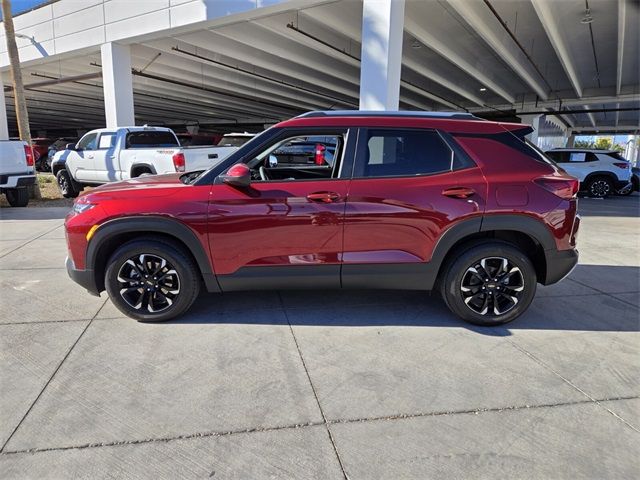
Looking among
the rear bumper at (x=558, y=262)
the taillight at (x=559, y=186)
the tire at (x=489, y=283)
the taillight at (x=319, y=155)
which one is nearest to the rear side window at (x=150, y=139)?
the taillight at (x=319, y=155)

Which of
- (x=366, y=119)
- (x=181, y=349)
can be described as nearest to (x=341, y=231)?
(x=366, y=119)

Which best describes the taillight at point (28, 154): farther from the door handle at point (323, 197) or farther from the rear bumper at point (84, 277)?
the door handle at point (323, 197)

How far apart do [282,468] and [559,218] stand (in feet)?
9.72

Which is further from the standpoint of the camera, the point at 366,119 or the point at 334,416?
the point at 366,119

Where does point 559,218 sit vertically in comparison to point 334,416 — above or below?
above

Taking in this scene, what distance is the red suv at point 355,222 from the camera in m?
3.54

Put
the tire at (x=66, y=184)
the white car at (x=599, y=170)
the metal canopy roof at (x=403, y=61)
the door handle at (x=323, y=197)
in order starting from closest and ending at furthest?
the door handle at (x=323, y=197)
the metal canopy roof at (x=403, y=61)
the tire at (x=66, y=184)
the white car at (x=599, y=170)

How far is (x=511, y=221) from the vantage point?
359 centimetres

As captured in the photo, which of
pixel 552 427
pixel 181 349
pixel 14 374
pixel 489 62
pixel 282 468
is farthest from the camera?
pixel 489 62

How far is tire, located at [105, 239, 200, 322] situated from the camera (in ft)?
11.9

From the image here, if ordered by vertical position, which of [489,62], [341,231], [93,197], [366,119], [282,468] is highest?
[489,62]

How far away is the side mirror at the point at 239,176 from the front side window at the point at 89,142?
30.4 ft

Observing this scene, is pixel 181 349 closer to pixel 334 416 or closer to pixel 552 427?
pixel 334 416

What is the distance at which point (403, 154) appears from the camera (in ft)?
12.0
